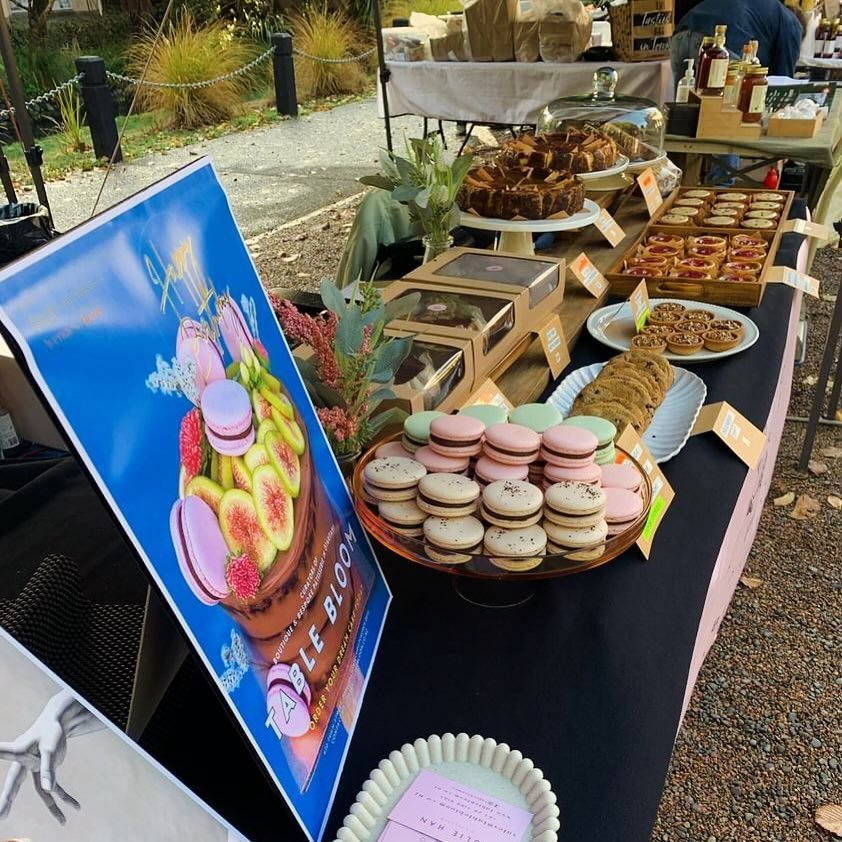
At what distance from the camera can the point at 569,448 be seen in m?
0.83

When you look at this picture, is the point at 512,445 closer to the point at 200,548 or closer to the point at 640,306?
the point at 200,548

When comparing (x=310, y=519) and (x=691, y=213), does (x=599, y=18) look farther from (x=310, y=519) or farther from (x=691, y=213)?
(x=310, y=519)

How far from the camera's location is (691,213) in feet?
6.77

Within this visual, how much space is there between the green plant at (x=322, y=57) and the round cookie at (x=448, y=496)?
878 centimetres

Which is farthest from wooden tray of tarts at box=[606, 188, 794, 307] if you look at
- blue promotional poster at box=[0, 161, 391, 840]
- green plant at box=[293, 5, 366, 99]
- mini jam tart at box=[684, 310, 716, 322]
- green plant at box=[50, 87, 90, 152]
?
green plant at box=[293, 5, 366, 99]

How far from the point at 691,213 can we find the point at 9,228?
1.69 meters

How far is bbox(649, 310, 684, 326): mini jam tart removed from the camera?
1.48m

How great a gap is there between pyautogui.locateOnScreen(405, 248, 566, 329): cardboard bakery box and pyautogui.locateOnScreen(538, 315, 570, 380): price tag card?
0.03 meters

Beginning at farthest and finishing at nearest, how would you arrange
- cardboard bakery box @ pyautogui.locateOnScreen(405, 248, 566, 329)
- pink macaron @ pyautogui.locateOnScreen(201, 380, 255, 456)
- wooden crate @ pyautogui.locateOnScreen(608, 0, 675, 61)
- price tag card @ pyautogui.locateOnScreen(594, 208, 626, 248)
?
wooden crate @ pyautogui.locateOnScreen(608, 0, 675, 61) < price tag card @ pyautogui.locateOnScreen(594, 208, 626, 248) < cardboard bakery box @ pyautogui.locateOnScreen(405, 248, 566, 329) < pink macaron @ pyautogui.locateOnScreen(201, 380, 255, 456)

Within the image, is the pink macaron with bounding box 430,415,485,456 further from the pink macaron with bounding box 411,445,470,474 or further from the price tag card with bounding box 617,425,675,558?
the price tag card with bounding box 617,425,675,558

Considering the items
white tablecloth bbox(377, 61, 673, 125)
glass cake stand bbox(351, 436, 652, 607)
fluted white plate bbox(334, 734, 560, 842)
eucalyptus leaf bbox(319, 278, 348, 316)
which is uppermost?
eucalyptus leaf bbox(319, 278, 348, 316)

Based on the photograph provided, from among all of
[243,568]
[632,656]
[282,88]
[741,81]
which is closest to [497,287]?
[632,656]

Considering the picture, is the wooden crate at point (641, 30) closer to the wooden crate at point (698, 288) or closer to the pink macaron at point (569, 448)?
the wooden crate at point (698, 288)

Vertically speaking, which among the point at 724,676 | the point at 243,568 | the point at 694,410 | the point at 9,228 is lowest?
the point at 724,676
